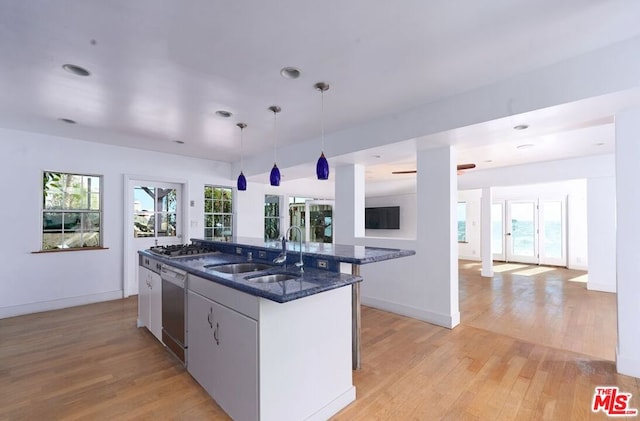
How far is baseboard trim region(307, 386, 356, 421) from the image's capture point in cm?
190

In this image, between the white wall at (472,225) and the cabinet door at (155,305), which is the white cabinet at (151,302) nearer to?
the cabinet door at (155,305)

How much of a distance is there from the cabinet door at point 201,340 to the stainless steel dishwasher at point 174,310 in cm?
11

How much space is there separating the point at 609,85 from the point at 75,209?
20.7 ft

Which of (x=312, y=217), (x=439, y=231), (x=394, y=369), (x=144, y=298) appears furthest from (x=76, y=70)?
(x=312, y=217)

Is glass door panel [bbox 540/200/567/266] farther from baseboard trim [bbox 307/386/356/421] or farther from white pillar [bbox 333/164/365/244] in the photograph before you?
Result: baseboard trim [bbox 307/386/356/421]

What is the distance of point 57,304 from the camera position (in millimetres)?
4281

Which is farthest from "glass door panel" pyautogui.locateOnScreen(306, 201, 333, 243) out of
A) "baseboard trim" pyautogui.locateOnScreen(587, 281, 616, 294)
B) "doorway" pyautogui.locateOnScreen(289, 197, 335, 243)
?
"baseboard trim" pyautogui.locateOnScreen(587, 281, 616, 294)

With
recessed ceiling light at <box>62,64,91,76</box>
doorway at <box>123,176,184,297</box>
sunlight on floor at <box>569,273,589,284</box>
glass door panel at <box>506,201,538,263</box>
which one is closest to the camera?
recessed ceiling light at <box>62,64,91,76</box>

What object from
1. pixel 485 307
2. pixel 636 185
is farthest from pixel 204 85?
pixel 485 307

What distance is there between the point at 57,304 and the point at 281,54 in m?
4.77

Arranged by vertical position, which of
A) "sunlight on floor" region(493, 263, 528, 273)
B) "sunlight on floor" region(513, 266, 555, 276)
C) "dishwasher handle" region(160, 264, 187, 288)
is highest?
"dishwasher handle" region(160, 264, 187, 288)

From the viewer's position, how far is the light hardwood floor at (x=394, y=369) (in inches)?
80.0

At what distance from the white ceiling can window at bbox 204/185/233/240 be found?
8.34 ft

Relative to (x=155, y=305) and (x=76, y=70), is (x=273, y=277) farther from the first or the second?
(x=76, y=70)
